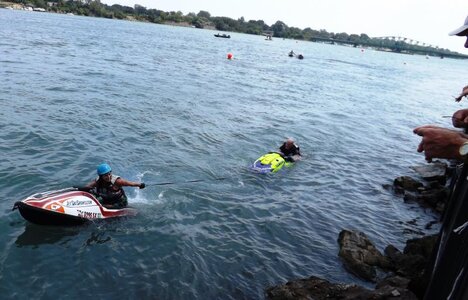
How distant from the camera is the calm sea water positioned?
9922 millimetres

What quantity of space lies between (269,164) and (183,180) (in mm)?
4035

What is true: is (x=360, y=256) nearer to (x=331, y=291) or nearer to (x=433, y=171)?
(x=331, y=291)

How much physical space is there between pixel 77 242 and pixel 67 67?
27.7m

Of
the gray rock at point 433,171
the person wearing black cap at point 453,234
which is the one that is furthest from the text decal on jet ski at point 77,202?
the gray rock at point 433,171

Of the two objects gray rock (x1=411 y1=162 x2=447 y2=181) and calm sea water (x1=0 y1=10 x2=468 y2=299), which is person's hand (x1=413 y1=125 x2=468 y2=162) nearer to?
calm sea water (x1=0 y1=10 x2=468 y2=299)

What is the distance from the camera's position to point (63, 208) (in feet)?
36.0

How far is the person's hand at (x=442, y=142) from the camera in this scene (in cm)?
368

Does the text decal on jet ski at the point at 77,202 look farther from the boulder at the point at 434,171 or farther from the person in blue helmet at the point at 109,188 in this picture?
the boulder at the point at 434,171

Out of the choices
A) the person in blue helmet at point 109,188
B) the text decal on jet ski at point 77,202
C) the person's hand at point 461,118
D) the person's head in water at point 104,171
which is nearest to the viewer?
the person's hand at point 461,118

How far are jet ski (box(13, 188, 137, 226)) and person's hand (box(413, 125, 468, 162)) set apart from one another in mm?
9731

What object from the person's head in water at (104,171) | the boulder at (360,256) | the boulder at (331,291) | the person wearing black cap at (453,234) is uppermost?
the person wearing black cap at (453,234)

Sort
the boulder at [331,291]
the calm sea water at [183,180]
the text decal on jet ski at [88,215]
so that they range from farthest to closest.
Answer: the text decal on jet ski at [88,215] < the calm sea water at [183,180] < the boulder at [331,291]

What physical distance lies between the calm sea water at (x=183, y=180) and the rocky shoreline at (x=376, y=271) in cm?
46

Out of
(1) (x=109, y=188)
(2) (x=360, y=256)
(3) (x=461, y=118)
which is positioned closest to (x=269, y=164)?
(2) (x=360, y=256)
